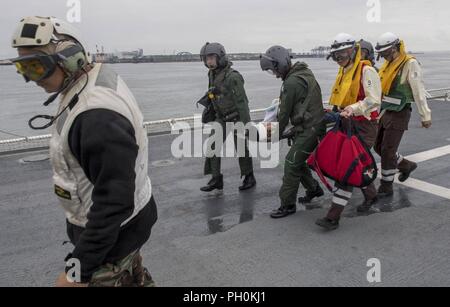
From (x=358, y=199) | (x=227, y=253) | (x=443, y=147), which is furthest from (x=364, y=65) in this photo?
(x=443, y=147)

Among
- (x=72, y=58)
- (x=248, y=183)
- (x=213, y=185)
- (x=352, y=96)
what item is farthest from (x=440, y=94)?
(x=72, y=58)

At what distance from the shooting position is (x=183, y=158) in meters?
7.41

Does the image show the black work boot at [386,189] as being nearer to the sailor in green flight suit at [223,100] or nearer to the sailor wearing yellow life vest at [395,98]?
the sailor wearing yellow life vest at [395,98]

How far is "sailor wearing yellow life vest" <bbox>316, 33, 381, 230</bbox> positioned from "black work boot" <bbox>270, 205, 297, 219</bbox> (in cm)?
47

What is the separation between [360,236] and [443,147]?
178 inches

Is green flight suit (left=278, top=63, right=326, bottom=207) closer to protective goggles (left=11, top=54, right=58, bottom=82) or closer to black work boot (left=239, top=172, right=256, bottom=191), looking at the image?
black work boot (left=239, top=172, right=256, bottom=191)

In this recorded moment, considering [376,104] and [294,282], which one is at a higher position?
[376,104]

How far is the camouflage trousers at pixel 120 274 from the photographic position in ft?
6.34

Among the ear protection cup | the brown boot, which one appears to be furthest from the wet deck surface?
the ear protection cup

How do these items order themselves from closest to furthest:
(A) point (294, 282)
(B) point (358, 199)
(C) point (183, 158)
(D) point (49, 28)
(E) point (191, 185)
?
(D) point (49, 28)
(A) point (294, 282)
(B) point (358, 199)
(E) point (191, 185)
(C) point (183, 158)

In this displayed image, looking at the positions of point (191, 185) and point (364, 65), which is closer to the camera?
point (364, 65)

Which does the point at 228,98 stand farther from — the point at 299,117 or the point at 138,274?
the point at 138,274
